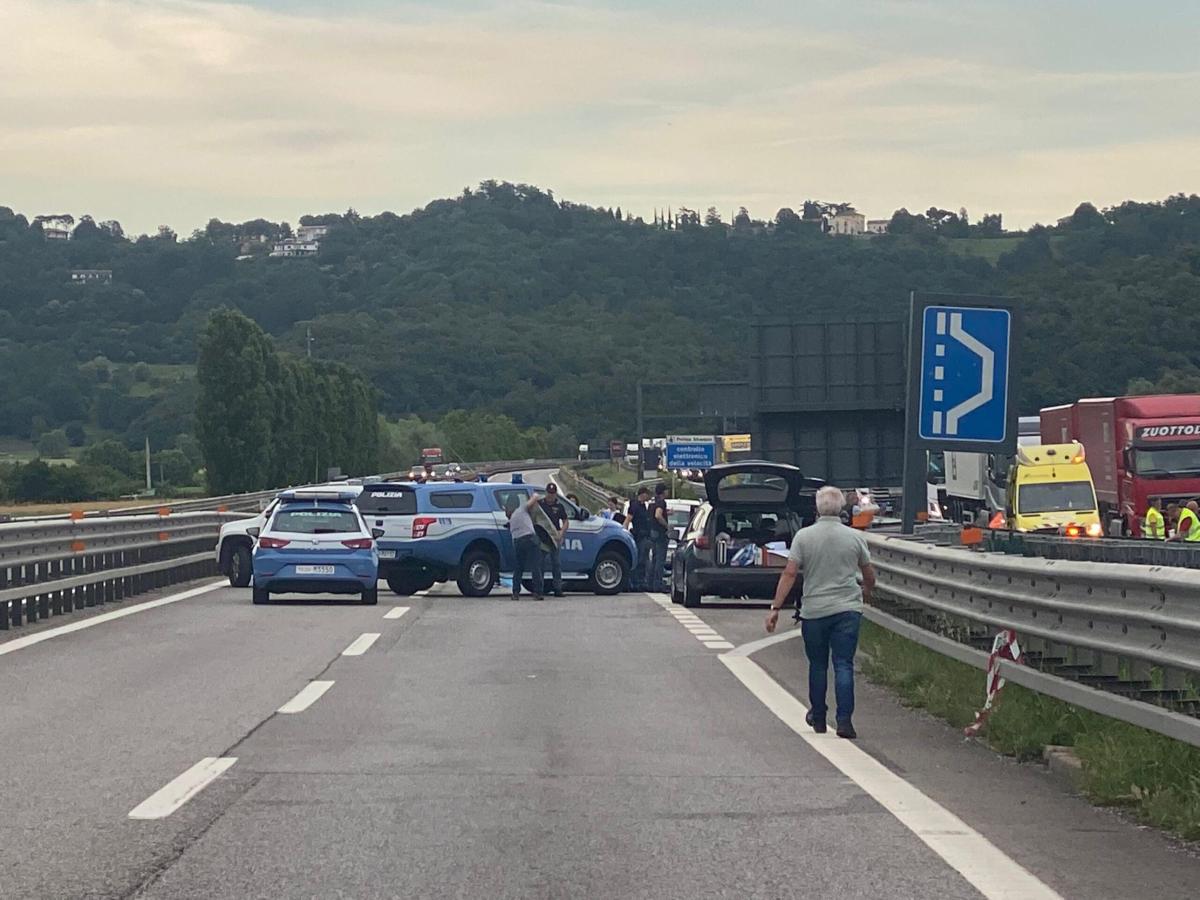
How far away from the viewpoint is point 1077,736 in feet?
35.1

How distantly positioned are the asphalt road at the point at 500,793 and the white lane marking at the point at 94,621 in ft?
3.88

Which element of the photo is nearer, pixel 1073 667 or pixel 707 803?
pixel 707 803

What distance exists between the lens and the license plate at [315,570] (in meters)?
25.3

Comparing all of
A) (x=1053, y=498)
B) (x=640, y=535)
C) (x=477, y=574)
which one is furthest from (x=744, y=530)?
(x=1053, y=498)

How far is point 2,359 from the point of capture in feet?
629

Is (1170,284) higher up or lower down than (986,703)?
higher up

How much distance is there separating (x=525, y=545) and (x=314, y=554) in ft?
13.1

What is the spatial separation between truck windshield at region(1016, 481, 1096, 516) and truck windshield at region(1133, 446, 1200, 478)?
4.24 feet

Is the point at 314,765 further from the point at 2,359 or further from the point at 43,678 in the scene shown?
the point at 2,359

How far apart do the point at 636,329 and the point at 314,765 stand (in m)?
170

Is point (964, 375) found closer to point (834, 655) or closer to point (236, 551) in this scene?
point (834, 655)

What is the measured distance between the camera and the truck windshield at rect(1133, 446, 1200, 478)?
138ft

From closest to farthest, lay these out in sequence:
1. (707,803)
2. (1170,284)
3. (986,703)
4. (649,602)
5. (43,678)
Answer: (707,803)
(986,703)
(43,678)
(649,602)
(1170,284)

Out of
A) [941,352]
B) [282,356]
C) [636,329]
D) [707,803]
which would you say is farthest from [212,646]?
[636,329]
